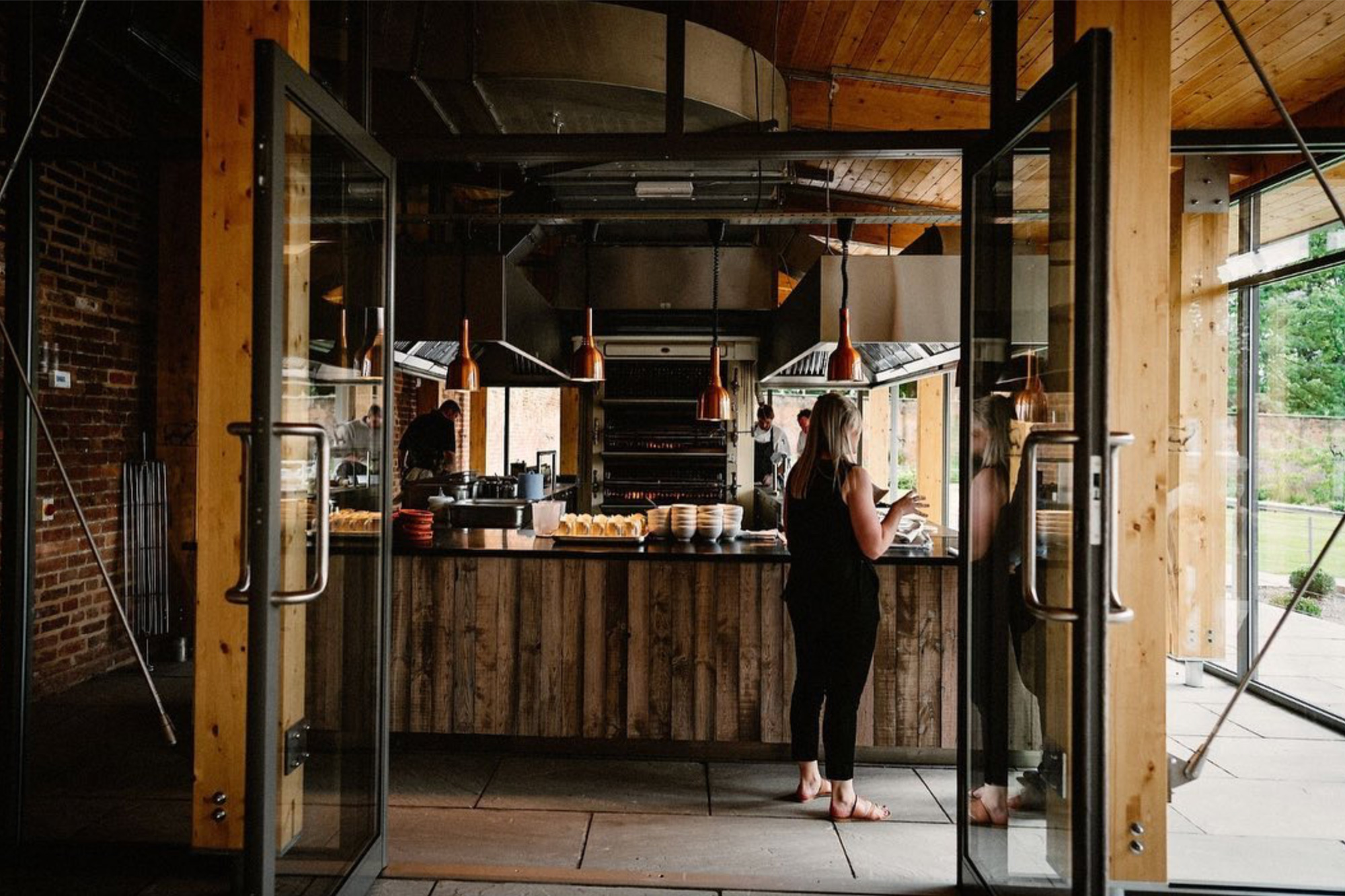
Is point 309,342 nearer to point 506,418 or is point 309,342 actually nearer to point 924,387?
point 506,418

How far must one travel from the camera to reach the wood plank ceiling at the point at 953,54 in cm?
384

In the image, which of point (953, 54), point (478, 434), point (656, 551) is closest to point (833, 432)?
point (656, 551)

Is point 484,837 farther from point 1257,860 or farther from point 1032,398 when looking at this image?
point 1257,860

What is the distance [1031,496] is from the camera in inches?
79.6

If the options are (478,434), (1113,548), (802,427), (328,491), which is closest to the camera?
(1113,548)

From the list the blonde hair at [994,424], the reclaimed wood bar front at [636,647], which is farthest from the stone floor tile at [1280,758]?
the blonde hair at [994,424]

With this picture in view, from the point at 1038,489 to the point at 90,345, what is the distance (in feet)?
18.3

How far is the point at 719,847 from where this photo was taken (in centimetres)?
309

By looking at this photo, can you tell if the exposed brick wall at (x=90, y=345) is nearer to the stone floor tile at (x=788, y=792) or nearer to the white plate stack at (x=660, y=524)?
the white plate stack at (x=660, y=524)

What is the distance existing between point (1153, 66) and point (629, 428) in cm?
566

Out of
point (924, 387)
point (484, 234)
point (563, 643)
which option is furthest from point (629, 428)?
point (924, 387)

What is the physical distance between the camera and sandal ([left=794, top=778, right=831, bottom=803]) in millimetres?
3496

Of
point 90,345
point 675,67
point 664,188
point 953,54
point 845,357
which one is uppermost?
point 953,54

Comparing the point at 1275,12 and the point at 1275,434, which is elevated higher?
the point at 1275,12
